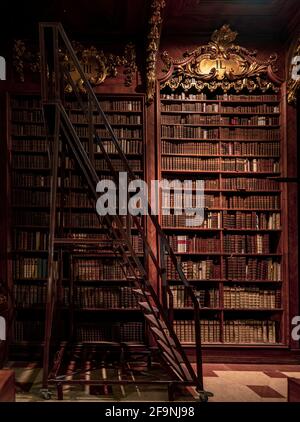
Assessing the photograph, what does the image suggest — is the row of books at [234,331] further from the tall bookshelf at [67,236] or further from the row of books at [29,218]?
the row of books at [29,218]

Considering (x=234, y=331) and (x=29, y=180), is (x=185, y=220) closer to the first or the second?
(x=234, y=331)

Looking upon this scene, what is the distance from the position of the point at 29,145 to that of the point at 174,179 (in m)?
1.60

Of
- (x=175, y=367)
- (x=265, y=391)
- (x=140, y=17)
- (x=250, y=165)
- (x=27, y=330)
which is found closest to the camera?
(x=175, y=367)

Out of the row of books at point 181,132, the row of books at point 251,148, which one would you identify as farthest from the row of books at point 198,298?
the row of books at point 181,132

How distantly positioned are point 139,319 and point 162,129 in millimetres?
2066

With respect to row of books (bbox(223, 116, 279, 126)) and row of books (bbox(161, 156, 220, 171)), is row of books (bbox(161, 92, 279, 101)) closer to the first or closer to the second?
row of books (bbox(223, 116, 279, 126))

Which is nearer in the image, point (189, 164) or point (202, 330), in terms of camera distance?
point (202, 330)

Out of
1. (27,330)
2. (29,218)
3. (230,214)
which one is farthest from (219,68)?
(27,330)

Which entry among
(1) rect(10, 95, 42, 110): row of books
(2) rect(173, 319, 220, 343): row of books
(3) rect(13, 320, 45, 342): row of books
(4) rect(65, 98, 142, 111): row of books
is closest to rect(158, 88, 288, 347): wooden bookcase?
(2) rect(173, 319, 220, 343): row of books

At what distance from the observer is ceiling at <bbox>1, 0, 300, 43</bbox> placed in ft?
Answer: 14.9

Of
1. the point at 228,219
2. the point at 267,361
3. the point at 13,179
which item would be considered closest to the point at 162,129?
the point at 228,219

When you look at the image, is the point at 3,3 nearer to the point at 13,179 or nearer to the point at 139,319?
the point at 13,179

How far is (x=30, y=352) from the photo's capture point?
15.4ft

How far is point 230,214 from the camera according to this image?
4984mm
